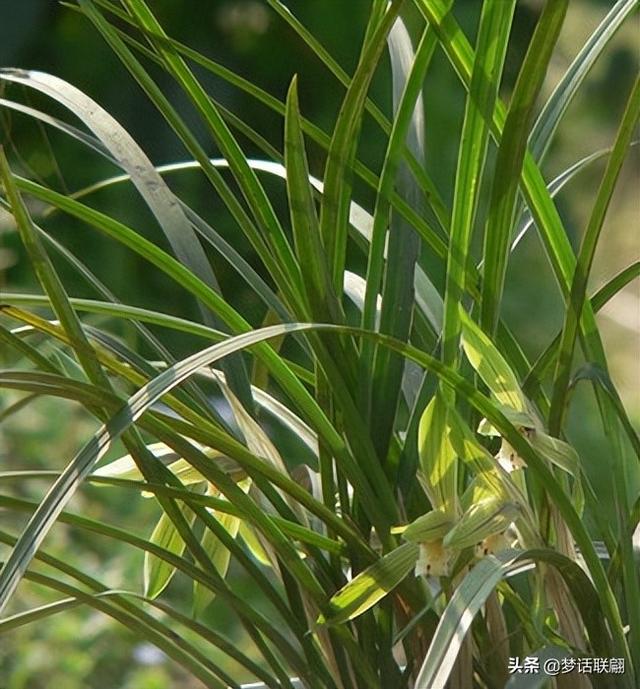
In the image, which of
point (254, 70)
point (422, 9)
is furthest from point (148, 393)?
point (254, 70)

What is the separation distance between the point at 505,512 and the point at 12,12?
39.1 inches

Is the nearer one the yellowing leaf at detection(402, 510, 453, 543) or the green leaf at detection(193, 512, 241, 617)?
the yellowing leaf at detection(402, 510, 453, 543)

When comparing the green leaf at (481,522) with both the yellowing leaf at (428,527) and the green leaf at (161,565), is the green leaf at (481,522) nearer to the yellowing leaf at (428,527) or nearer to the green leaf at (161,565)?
the yellowing leaf at (428,527)

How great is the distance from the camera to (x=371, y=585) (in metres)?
0.38

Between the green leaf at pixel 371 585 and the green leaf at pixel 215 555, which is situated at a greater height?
the green leaf at pixel 215 555

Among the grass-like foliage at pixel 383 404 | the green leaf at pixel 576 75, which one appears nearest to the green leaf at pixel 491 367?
the grass-like foliage at pixel 383 404

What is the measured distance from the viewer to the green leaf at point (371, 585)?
383 mm

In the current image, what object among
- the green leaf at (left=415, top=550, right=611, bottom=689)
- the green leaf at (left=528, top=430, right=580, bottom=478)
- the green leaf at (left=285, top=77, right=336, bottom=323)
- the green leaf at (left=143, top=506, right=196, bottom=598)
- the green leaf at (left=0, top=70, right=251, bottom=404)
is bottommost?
the green leaf at (left=415, top=550, right=611, bottom=689)

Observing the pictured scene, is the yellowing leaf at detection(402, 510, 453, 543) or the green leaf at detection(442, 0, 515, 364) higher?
the green leaf at detection(442, 0, 515, 364)

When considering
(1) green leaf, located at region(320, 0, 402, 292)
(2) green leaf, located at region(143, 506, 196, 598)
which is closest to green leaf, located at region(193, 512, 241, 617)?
(2) green leaf, located at region(143, 506, 196, 598)

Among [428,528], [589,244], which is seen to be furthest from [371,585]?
[589,244]

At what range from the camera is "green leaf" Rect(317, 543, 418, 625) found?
0.38 metres

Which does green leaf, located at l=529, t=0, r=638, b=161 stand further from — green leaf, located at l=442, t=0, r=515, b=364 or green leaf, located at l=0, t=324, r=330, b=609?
green leaf, located at l=0, t=324, r=330, b=609

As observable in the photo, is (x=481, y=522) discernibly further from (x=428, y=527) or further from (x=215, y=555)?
(x=215, y=555)
